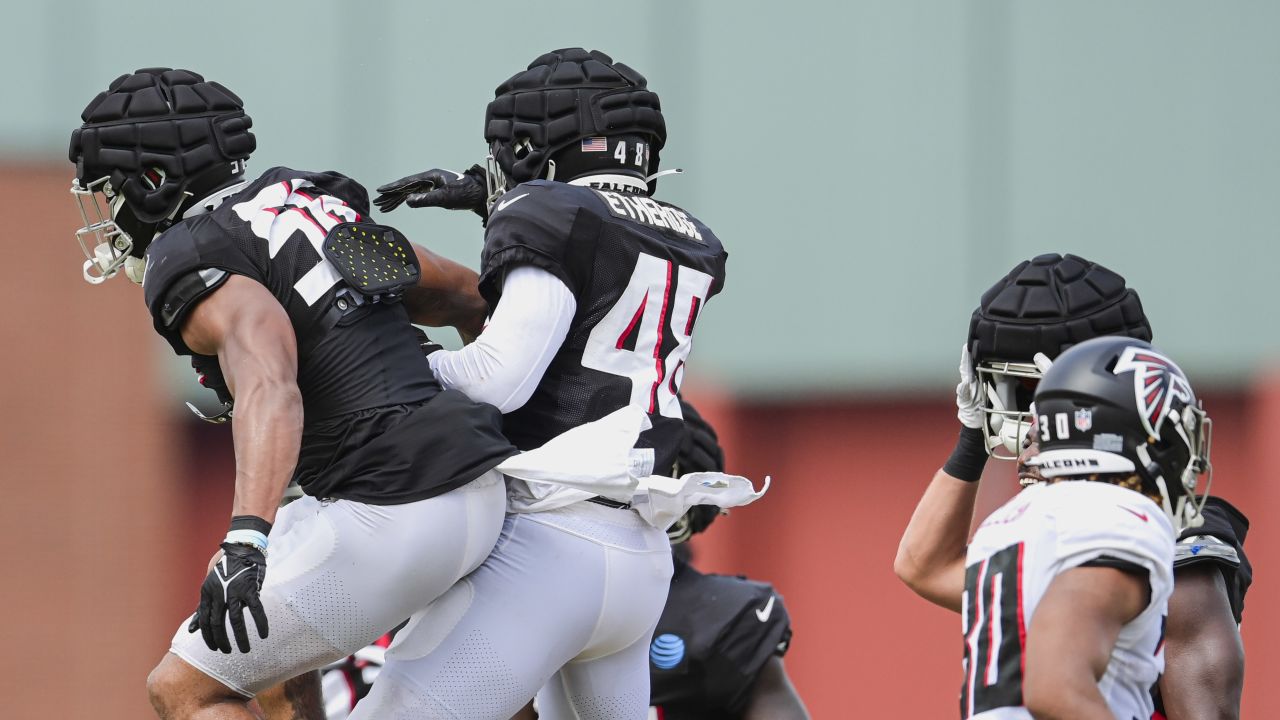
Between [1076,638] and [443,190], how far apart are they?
2192 millimetres

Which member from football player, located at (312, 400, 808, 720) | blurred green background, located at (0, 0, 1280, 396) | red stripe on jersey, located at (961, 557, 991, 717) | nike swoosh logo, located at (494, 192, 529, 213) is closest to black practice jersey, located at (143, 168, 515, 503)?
nike swoosh logo, located at (494, 192, 529, 213)

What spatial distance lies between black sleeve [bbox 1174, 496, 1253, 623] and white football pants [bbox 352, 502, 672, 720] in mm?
1165

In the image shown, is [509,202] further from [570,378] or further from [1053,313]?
[1053,313]

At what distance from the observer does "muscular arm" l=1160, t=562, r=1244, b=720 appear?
3777mm

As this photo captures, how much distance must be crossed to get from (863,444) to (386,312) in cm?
656

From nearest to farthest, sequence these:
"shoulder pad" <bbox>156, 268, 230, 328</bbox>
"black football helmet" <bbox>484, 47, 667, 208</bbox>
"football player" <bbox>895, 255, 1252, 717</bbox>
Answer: "shoulder pad" <bbox>156, 268, 230, 328</bbox> → "football player" <bbox>895, 255, 1252, 717</bbox> → "black football helmet" <bbox>484, 47, 667, 208</bbox>

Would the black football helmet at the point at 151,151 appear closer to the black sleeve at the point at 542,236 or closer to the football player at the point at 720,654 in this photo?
the black sleeve at the point at 542,236

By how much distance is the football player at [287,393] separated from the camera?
358cm

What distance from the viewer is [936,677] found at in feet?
32.0

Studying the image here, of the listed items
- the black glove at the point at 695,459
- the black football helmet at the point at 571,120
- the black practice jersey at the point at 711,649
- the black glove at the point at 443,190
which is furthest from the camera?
the black glove at the point at 695,459

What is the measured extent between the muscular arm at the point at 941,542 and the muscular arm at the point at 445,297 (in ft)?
3.96

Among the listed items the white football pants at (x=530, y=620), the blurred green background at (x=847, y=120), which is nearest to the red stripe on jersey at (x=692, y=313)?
the white football pants at (x=530, y=620)

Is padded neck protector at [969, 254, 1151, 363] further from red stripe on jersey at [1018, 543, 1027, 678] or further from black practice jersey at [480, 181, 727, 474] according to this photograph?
red stripe on jersey at [1018, 543, 1027, 678]

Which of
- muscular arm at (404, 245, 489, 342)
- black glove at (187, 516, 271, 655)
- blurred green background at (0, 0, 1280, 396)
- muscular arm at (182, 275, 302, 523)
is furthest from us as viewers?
blurred green background at (0, 0, 1280, 396)
